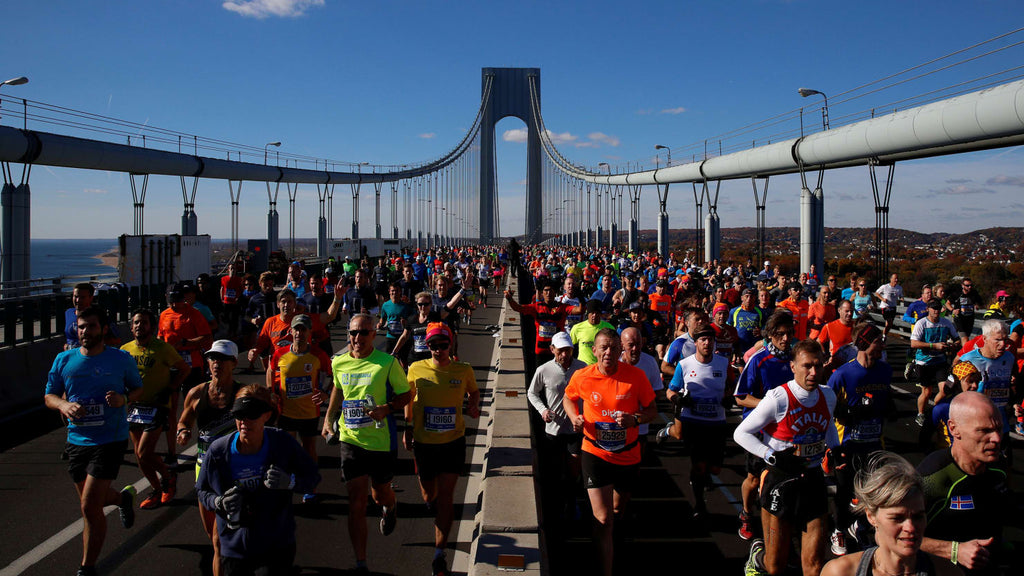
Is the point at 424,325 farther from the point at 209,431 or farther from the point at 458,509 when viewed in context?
the point at 209,431

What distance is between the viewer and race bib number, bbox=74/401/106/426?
15.5 feet

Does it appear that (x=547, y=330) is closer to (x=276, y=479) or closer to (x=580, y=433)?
(x=580, y=433)

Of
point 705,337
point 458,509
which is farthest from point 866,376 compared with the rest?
point 458,509

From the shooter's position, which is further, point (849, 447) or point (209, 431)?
point (849, 447)

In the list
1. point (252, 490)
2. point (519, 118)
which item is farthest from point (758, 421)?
point (519, 118)

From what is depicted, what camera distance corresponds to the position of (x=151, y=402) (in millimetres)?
5777

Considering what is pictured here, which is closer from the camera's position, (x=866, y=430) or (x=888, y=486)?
(x=888, y=486)

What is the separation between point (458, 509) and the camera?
582 centimetres

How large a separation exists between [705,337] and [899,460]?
136 inches

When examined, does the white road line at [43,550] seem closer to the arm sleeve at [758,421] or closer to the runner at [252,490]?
the runner at [252,490]

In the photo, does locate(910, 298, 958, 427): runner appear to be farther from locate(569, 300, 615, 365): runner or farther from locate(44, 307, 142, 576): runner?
locate(44, 307, 142, 576): runner

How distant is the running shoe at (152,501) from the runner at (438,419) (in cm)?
240

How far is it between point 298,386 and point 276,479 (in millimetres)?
2561

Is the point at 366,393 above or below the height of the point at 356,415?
above
